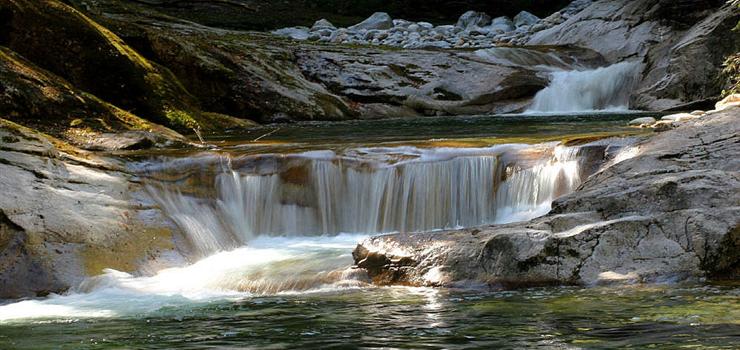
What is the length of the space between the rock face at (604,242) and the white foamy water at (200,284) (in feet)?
1.36

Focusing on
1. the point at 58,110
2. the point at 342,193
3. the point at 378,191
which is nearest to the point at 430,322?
the point at 378,191

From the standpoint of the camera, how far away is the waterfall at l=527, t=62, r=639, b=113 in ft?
59.6

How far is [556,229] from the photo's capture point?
20.8 feet

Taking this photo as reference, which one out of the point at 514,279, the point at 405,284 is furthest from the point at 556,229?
the point at 405,284

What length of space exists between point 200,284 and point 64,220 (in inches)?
52.7

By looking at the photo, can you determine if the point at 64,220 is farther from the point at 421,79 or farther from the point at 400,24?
the point at 400,24

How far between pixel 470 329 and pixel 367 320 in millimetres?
684

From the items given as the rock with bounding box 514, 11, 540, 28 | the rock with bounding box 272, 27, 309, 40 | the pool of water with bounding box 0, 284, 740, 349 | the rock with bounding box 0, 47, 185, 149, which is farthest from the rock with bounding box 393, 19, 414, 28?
the pool of water with bounding box 0, 284, 740, 349

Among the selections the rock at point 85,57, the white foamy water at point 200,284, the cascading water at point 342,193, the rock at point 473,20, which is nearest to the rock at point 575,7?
the rock at point 473,20

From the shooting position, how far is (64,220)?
23.9 feet

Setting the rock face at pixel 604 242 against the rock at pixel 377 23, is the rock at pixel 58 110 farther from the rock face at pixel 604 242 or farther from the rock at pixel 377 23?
the rock at pixel 377 23

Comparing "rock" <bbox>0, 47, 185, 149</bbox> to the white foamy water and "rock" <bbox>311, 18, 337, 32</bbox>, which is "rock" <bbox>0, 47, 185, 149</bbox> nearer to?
the white foamy water

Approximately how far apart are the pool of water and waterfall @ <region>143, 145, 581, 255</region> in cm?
283

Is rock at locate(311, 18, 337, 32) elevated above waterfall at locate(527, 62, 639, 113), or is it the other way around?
rock at locate(311, 18, 337, 32)
